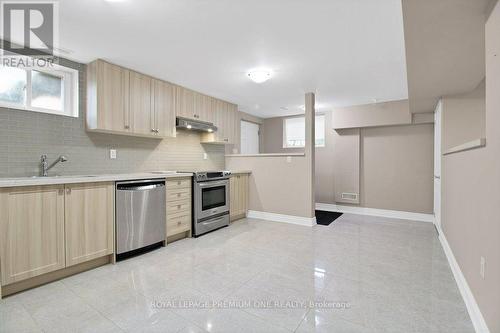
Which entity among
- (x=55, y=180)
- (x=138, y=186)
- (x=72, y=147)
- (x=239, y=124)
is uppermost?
(x=239, y=124)

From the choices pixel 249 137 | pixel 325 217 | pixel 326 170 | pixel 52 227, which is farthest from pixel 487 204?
pixel 249 137

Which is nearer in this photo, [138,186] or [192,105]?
[138,186]

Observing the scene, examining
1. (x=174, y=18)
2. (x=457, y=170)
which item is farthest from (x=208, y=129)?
(x=457, y=170)

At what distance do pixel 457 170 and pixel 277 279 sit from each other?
208 cm

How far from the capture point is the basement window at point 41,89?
8.16 ft

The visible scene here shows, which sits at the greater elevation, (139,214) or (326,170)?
(326,170)

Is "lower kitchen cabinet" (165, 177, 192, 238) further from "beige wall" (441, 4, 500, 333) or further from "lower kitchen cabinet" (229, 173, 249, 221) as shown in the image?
"beige wall" (441, 4, 500, 333)

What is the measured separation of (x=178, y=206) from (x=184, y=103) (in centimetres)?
172

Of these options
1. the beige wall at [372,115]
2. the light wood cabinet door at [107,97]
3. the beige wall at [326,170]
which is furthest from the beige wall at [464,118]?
the light wood cabinet door at [107,97]

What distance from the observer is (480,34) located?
5.92 ft

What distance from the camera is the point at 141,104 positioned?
10.9ft

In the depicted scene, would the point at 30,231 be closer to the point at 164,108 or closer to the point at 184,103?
the point at 164,108

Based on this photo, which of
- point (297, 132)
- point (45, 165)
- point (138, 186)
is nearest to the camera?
point (45, 165)

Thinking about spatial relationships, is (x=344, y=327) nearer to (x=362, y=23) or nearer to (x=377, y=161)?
(x=362, y=23)
